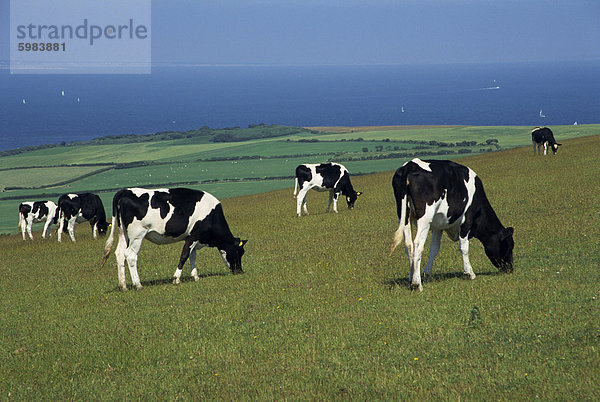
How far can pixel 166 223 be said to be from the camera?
669 inches

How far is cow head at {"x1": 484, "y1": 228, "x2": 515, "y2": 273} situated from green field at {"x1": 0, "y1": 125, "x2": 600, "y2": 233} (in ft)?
158

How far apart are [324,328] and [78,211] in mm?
25893

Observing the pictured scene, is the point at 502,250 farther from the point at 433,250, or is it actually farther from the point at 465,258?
the point at 433,250

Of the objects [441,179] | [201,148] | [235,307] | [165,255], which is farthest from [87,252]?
[201,148]

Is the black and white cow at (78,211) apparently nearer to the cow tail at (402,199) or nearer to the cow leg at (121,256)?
the cow leg at (121,256)

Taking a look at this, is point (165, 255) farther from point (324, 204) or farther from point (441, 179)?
point (324, 204)

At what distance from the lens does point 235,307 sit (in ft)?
45.0

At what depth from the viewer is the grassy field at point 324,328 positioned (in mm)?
9070

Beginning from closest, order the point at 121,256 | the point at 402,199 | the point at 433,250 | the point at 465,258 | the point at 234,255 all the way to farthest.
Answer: the point at 402,199
the point at 465,258
the point at 433,250
the point at 121,256
the point at 234,255

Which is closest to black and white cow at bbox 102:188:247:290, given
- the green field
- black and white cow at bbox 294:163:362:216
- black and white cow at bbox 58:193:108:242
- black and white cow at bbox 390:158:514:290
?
black and white cow at bbox 390:158:514:290

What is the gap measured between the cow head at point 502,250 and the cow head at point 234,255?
652 cm

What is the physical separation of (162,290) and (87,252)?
42.7ft

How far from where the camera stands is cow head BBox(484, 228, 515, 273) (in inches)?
595

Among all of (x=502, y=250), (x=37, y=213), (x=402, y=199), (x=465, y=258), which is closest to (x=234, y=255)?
(x=402, y=199)
